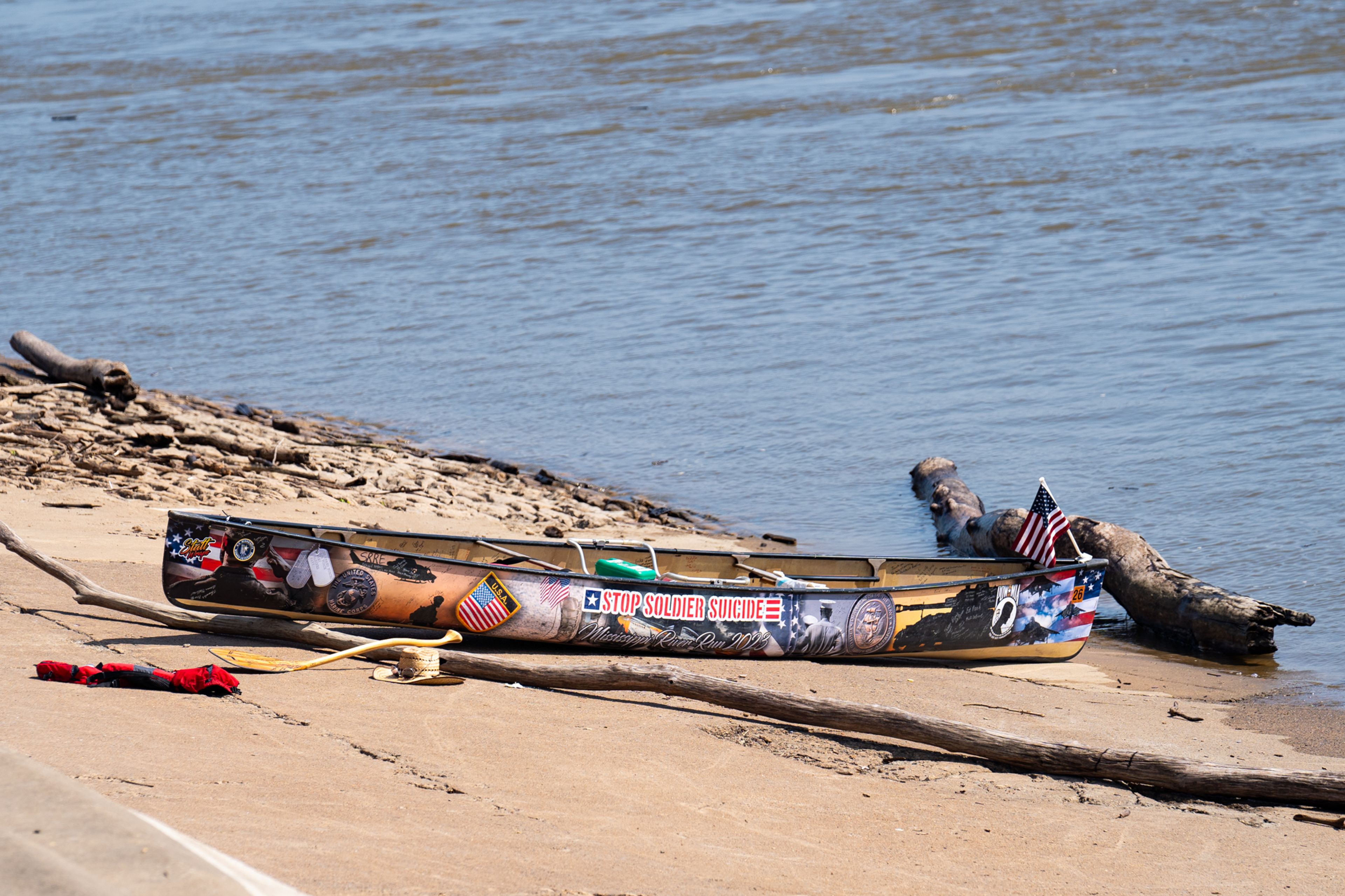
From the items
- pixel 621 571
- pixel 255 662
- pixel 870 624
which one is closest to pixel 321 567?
pixel 255 662

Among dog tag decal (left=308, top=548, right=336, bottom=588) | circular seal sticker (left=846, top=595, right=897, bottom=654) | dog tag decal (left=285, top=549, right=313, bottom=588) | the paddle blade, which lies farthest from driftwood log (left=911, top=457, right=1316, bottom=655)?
the paddle blade

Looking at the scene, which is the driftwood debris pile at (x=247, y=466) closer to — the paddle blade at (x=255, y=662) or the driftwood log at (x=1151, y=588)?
the driftwood log at (x=1151, y=588)

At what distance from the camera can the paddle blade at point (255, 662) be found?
6.96 m

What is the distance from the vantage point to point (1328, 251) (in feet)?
61.0

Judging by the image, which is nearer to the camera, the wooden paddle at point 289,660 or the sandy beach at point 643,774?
the sandy beach at point 643,774

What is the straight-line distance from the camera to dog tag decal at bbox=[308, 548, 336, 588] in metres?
7.71

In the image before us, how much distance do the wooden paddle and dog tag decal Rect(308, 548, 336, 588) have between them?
0.50 m

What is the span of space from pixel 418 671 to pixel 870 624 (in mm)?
2920

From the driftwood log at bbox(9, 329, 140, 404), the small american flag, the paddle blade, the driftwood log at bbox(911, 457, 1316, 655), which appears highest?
the driftwood log at bbox(9, 329, 140, 404)

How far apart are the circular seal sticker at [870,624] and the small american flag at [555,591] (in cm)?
178

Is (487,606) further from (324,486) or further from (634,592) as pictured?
(324,486)

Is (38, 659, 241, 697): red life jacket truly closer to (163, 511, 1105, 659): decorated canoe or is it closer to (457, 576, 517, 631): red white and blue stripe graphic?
(163, 511, 1105, 659): decorated canoe

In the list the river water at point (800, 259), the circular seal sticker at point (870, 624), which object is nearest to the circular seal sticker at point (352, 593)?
the circular seal sticker at point (870, 624)

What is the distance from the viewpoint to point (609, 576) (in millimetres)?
8500
